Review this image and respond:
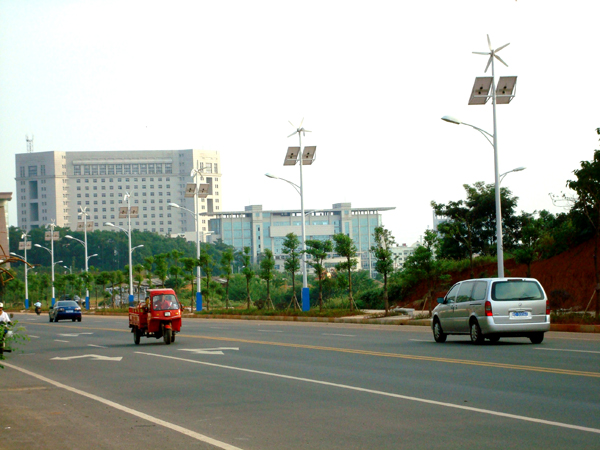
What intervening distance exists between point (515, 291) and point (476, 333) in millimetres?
1480

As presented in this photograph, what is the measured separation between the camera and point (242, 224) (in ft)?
550

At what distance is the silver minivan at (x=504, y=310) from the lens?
61.7 ft

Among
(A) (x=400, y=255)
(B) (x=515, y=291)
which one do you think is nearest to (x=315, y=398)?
(B) (x=515, y=291)

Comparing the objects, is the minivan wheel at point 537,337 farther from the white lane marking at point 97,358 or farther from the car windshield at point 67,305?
the car windshield at point 67,305

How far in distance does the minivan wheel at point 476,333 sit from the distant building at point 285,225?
421ft

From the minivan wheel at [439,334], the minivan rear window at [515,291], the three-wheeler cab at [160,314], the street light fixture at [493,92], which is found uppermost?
the street light fixture at [493,92]

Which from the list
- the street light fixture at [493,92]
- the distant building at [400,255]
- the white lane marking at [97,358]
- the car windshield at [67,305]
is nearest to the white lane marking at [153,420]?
the white lane marking at [97,358]

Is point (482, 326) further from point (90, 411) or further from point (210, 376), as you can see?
point (90, 411)

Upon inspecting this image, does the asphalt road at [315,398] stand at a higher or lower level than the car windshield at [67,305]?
higher

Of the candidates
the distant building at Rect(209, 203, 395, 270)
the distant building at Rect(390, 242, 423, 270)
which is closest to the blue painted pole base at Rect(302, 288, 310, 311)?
the distant building at Rect(390, 242, 423, 270)

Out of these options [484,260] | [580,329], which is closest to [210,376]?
[580,329]

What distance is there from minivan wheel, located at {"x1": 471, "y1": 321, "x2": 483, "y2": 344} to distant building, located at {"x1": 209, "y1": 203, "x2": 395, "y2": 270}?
128m

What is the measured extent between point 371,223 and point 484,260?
388 ft

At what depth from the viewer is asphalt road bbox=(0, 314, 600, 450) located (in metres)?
7.98
